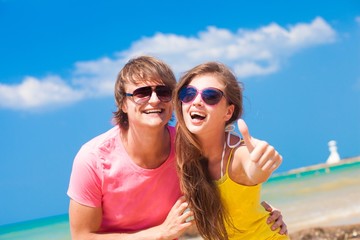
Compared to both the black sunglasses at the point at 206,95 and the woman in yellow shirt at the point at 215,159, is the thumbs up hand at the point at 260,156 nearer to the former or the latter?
the woman in yellow shirt at the point at 215,159

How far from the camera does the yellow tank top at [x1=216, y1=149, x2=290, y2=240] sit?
4219mm

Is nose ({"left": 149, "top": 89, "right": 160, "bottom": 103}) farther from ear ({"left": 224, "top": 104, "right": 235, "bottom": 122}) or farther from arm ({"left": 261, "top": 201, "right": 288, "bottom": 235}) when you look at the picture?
arm ({"left": 261, "top": 201, "right": 288, "bottom": 235})

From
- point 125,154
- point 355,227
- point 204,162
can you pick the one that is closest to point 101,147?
point 125,154

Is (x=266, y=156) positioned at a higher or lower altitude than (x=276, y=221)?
higher

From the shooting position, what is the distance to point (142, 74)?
4.64 meters

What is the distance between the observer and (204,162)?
443cm

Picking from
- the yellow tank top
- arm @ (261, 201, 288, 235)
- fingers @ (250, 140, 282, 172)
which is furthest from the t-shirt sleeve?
fingers @ (250, 140, 282, 172)

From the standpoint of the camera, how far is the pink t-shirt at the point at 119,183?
191 inches

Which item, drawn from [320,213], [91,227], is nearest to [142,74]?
[91,227]

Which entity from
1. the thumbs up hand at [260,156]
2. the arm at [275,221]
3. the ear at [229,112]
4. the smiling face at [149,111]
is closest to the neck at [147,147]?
the smiling face at [149,111]

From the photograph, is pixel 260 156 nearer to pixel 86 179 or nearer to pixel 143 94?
pixel 143 94

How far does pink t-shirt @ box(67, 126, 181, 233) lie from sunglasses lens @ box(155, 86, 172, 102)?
1.56ft

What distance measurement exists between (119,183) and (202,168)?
86cm

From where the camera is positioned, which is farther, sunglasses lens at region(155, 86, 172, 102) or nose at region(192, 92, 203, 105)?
sunglasses lens at region(155, 86, 172, 102)
